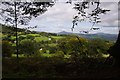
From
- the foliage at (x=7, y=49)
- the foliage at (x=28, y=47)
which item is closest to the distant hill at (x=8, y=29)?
the foliage at (x=7, y=49)

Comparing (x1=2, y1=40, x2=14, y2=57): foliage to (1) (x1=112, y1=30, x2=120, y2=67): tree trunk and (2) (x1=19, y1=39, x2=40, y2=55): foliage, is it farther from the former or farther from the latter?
(1) (x1=112, y1=30, x2=120, y2=67): tree trunk

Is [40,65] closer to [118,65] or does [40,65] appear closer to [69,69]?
[69,69]

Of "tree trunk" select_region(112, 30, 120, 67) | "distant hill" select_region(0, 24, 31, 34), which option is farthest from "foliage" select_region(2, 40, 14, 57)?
"tree trunk" select_region(112, 30, 120, 67)

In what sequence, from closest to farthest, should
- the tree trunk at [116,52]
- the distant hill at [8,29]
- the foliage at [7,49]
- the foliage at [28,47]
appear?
the tree trunk at [116,52]
the distant hill at [8,29]
the foliage at [7,49]
the foliage at [28,47]

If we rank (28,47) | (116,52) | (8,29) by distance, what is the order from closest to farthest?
(116,52) < (8,29) < (28,47)

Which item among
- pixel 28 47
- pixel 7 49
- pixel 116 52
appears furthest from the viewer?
pixel 28 47

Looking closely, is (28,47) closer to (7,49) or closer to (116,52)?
(7,49)

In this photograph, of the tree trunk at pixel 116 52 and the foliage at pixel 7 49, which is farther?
the foliage at pixel 7 49

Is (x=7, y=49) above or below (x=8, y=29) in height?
below

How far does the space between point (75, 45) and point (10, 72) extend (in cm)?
575

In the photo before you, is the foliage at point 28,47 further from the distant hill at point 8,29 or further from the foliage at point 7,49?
the distant hill at point 8,29

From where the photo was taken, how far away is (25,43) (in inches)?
589

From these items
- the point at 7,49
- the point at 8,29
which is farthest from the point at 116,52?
the point at 7,49

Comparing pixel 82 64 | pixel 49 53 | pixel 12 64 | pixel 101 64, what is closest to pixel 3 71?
pixel 12 64
